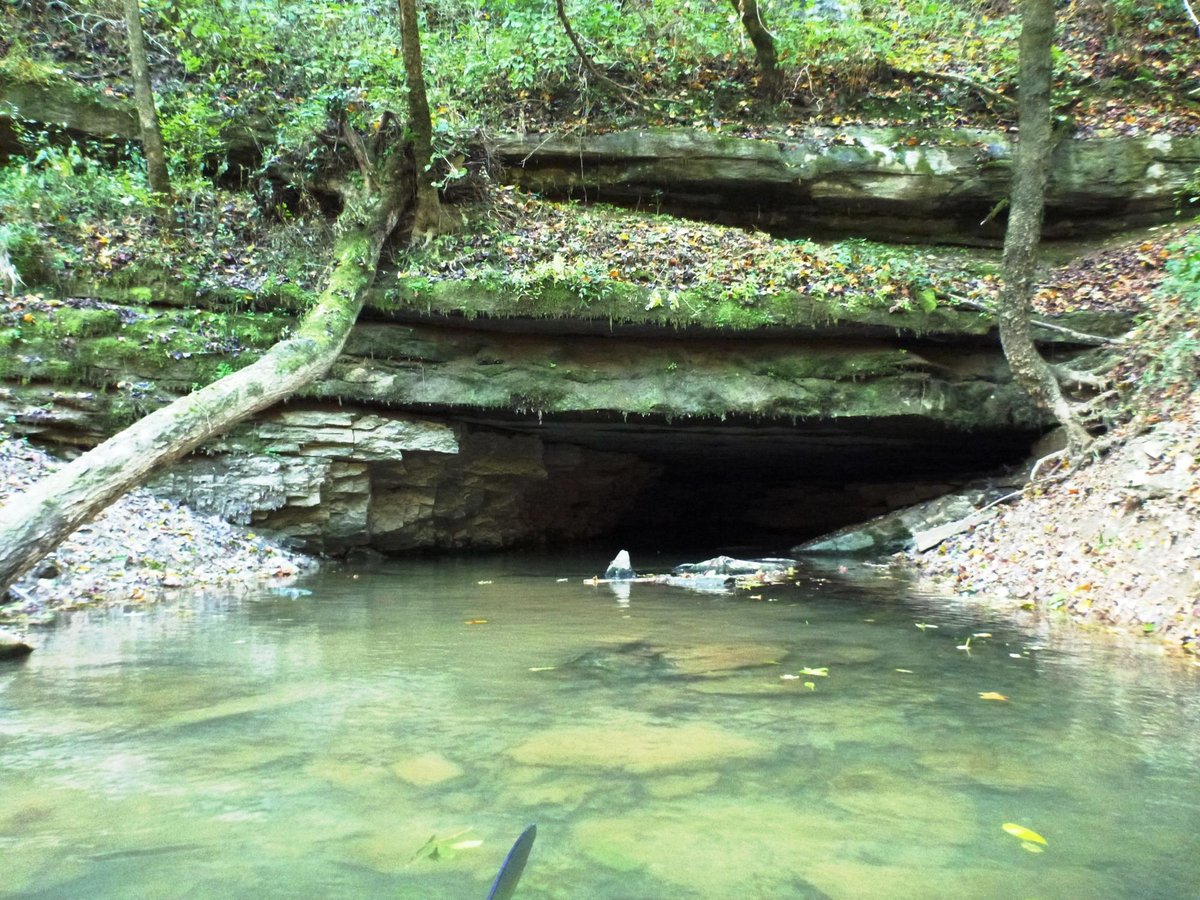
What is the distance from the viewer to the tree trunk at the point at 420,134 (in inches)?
338

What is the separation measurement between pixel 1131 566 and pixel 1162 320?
161 inches

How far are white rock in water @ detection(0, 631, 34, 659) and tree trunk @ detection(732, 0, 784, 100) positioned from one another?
39.3 ft

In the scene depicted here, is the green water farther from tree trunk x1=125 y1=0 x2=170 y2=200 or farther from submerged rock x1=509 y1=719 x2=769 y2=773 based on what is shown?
tree trunk x1=125 y1=0 x2=170 y2=200

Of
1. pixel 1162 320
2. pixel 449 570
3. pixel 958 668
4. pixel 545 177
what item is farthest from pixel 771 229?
pixel 958 668

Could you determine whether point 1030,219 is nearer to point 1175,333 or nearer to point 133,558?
point 1175,333

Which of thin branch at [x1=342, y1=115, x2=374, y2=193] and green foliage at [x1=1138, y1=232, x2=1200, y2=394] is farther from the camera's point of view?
thin branch at [x1=342, y1=115, x2=374, y2=193]

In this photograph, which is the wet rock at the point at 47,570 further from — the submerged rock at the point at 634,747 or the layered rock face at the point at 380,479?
the submerged rock at the point at 634,747

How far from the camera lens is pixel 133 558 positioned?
7.61 m

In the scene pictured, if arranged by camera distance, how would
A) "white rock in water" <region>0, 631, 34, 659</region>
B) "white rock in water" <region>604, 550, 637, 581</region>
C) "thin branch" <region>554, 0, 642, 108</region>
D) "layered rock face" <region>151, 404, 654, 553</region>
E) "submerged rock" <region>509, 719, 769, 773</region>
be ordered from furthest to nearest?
"thin branch" <region>554, 0, 642, 108</region> → "layered rock face" <region>151, 404, 654, 553</region> → "white rock in water" <region>604, 550, 637, 581</region> → "white rock in water" <region>0, 631, 34, 659</region> → "submerged rock" <region>509, 719, 769, 773</region>

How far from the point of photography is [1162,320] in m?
8.65

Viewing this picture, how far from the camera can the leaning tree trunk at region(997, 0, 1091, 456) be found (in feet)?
27.8

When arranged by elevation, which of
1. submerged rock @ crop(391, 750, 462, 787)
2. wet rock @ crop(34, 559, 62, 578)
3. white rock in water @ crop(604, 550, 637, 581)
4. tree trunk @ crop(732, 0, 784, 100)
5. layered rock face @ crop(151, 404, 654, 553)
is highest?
tree trunk @ crop(732, 0, 784, 100)

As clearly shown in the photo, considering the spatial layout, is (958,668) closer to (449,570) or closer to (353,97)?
(449,570)

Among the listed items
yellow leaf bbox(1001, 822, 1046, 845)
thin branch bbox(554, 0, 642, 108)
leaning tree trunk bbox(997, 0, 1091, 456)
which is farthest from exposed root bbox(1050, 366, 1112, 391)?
yellow leaf bbox(1001, 822, 1046, 845)
